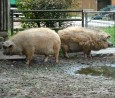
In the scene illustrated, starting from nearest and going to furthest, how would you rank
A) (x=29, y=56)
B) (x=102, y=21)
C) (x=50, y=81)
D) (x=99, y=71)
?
(x=50, y=81), (x=99, y=71), (x=29, y=56), (x=102, y=21)

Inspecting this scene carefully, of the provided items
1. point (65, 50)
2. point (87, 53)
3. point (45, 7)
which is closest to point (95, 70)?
point (65, 50)

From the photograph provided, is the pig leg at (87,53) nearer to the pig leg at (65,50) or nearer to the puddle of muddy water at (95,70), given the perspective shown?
the pig leg at (65,50)

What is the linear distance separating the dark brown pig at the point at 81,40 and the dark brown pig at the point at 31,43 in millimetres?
1188

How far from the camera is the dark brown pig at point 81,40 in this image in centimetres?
1414

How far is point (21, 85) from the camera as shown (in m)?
9.35

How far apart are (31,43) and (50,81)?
2.90m

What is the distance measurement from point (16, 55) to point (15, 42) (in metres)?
1.13

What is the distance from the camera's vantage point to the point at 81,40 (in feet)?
46.4

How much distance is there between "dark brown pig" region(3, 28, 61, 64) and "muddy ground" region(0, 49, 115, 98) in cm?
35

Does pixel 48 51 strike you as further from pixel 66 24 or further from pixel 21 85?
pixel 66 24

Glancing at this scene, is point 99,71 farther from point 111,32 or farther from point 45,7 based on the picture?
point 45,7

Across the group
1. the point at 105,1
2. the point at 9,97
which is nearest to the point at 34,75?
the point at 9,97

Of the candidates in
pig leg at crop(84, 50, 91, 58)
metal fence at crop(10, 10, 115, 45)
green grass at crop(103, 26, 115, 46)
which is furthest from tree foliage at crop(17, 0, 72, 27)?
pig leg at crop(84, 50, 91, 58)

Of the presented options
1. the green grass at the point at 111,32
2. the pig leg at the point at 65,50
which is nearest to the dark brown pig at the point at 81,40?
the pig leg at the point at 65,50
